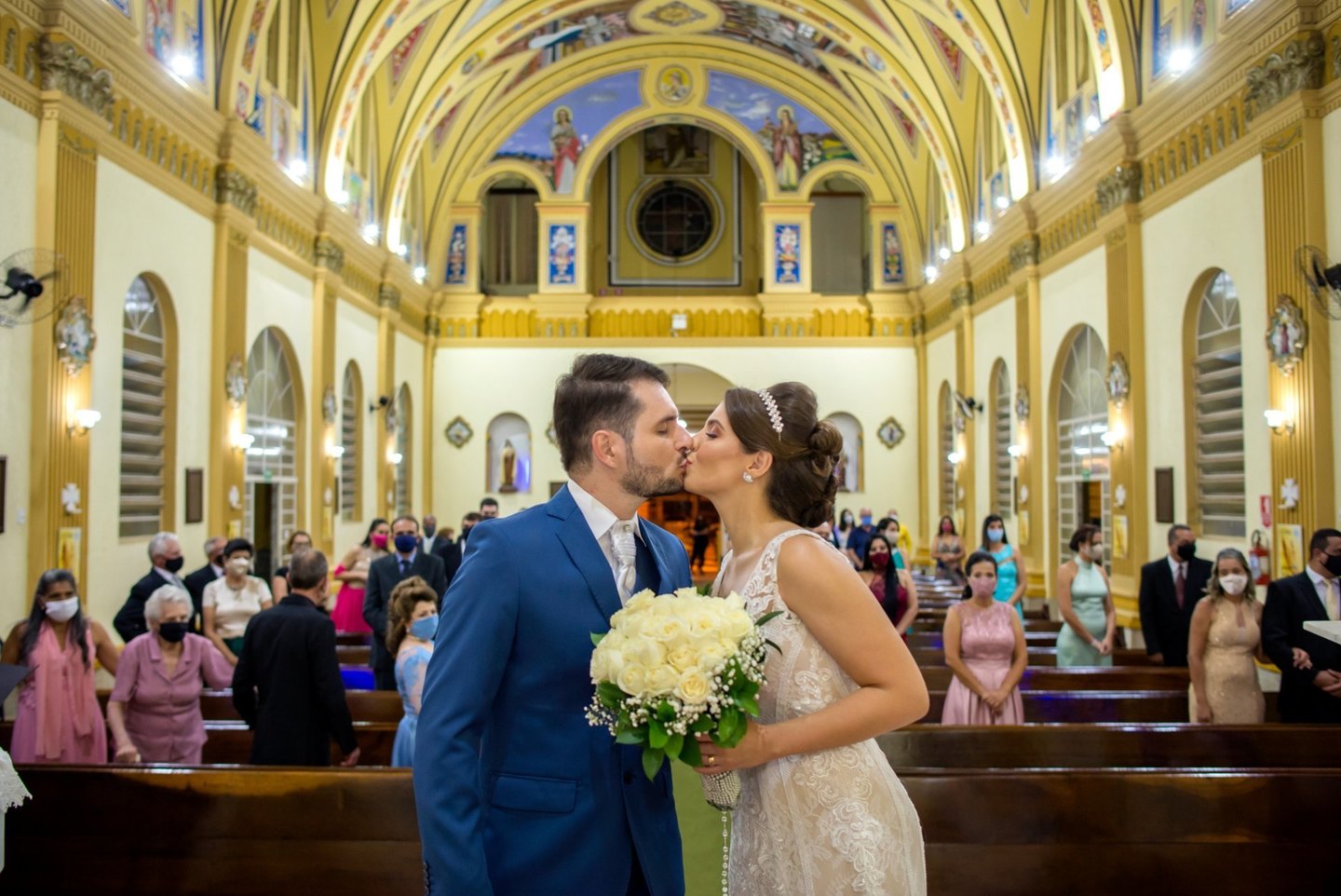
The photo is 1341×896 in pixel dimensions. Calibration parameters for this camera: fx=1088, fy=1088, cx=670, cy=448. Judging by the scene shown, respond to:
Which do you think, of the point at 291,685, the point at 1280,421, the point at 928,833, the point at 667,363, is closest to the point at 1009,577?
the point at 1280,421

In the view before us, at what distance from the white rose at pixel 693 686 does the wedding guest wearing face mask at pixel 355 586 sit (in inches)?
330

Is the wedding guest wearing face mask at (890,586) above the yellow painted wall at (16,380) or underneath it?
underneath

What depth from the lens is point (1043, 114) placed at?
15.5 metres

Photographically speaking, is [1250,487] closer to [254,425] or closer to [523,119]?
[254,425]

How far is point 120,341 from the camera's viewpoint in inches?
392

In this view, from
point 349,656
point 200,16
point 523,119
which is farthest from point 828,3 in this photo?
point 349,656

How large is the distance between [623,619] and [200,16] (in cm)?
1156

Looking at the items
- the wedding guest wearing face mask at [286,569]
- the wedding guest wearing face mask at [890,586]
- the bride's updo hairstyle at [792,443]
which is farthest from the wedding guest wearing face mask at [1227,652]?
the wedding guest wearing face mask at [286,569]

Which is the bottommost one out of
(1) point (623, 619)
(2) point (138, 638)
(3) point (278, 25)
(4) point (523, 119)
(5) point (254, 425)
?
(2) point (138, 638)

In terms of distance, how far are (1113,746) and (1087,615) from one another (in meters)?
2.95

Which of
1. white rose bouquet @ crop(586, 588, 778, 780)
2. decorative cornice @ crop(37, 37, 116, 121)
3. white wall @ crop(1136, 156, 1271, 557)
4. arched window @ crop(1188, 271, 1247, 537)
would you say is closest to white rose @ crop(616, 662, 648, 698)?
white rose bouquet @ crop(586, 588, 778, 780)

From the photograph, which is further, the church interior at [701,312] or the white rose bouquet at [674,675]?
the church interior at [701,312]

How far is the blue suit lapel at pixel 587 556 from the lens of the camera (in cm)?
250

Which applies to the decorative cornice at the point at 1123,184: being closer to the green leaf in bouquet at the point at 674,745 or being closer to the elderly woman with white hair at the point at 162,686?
the elderly woman with white hair at the point at 162,686
